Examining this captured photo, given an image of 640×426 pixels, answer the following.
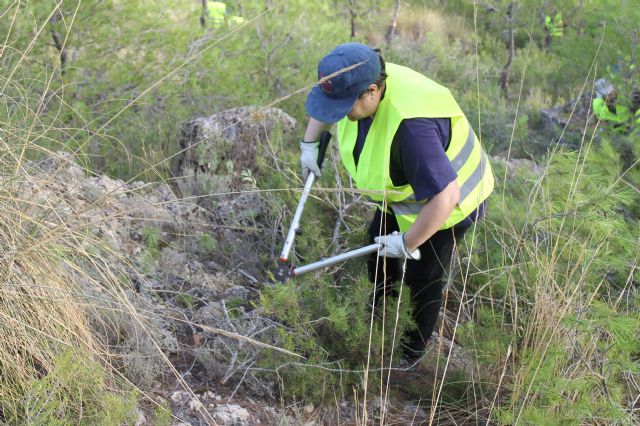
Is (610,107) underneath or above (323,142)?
underneath

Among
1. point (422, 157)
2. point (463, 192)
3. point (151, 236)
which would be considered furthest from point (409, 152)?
point (151, 236)

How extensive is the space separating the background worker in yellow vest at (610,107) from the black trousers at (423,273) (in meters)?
2.68

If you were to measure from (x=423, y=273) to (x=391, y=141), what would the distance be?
0.79 meters

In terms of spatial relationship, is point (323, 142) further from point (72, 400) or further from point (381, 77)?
point (72, 400)

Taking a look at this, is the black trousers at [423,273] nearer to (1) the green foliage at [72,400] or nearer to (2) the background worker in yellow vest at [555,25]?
(1) the green foliage at [72,400]

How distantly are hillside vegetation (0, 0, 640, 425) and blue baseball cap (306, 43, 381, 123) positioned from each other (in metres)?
0.24

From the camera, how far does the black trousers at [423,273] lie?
130 inches

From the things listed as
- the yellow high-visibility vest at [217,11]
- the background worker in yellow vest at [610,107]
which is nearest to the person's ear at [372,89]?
the background worker in yellow vest at [610,107]

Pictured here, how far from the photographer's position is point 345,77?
9.14 ft

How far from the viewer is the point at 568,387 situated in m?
2.66

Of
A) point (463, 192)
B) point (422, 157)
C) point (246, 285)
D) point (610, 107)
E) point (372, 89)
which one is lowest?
point (610, 107)

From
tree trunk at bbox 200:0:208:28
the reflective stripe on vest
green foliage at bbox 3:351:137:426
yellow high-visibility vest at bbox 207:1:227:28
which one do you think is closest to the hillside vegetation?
green foliage at bbox 3:351:137:426

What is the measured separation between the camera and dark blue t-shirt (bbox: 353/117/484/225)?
9.07 ft

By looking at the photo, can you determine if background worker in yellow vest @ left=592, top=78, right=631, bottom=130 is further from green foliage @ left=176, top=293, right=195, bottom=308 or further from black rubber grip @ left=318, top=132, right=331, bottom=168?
green foliage @ left=176, top=293, right=195, bottom=308
